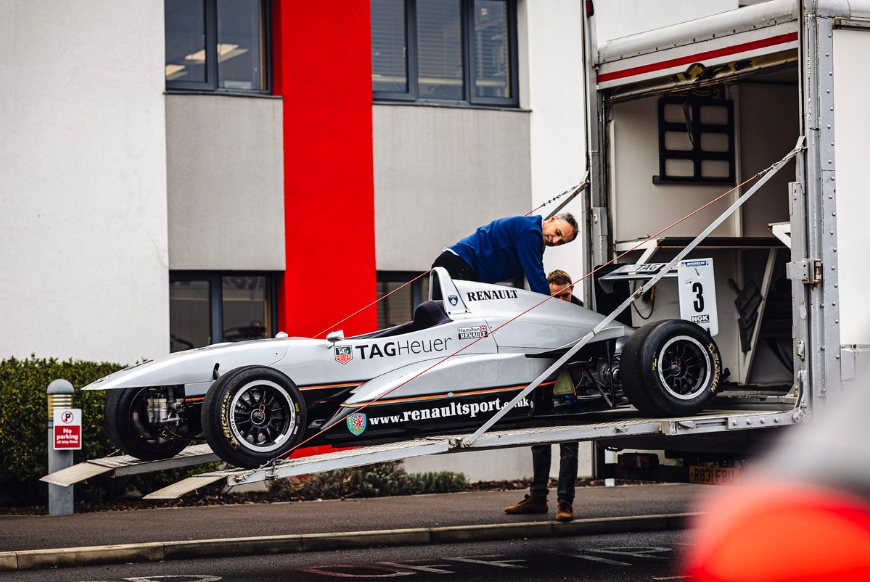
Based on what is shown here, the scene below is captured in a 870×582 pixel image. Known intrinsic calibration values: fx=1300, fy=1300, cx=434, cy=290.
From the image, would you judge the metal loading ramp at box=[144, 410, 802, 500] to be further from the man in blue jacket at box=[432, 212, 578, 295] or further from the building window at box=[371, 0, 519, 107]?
the building window at box=[371, 0, 519, 107]

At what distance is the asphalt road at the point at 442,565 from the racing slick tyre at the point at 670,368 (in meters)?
1.18

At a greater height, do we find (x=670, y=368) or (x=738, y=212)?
(x=738, y=212)

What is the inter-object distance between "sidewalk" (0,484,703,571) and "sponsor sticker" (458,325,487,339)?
2704 millimetres

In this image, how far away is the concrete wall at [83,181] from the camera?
1402 centimetres

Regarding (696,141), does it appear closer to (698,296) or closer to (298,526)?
(698,296)

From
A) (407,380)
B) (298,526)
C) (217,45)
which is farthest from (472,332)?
(217,45)

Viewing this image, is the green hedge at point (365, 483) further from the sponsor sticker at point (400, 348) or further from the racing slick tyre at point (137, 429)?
the sponsor sticker at point (400, 348)

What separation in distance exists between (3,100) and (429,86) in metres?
5.18

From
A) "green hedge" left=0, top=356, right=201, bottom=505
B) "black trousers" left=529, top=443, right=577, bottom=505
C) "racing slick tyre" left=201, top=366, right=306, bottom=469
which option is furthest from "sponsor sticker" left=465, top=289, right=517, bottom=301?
"green hedge" left=0, top=356, right=201, bottom=505

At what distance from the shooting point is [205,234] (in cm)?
1485

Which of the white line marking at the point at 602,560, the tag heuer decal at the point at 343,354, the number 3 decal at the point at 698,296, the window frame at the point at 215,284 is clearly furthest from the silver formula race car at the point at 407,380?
the window frame at the point at 215,284

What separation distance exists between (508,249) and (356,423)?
2.06m

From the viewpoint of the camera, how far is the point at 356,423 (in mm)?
7965

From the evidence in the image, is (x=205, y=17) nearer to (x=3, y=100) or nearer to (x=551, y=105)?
(x=3, y=100)
